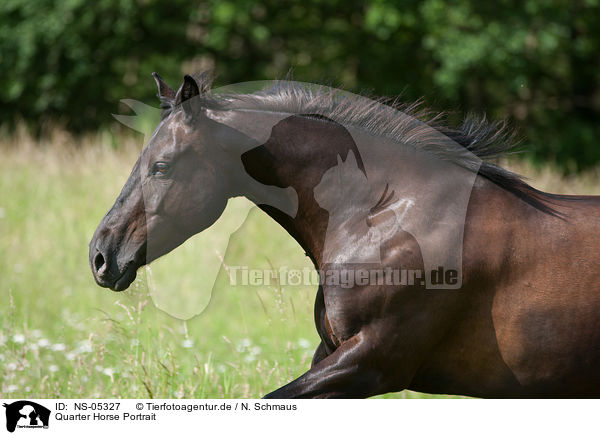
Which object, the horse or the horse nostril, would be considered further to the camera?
the horse nostril

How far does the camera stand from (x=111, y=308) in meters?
6.40

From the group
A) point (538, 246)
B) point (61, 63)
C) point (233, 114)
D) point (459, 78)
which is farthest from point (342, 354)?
point (61, 63)

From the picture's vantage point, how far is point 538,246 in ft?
8.92

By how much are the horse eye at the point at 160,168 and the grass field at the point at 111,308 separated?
0.92 metres

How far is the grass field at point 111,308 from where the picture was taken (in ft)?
13.1

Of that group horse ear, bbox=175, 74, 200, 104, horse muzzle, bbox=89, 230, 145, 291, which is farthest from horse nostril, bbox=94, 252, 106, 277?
horse ear, bbox=175, 74, 200, 104

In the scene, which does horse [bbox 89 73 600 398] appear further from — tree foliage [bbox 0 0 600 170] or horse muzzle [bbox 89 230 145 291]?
tree foliage [bbox 0 0 600 170]

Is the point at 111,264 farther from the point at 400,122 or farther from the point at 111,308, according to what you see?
the point at 111,308

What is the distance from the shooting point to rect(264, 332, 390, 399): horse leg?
261cm

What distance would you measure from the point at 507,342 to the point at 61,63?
1490 centimetres
